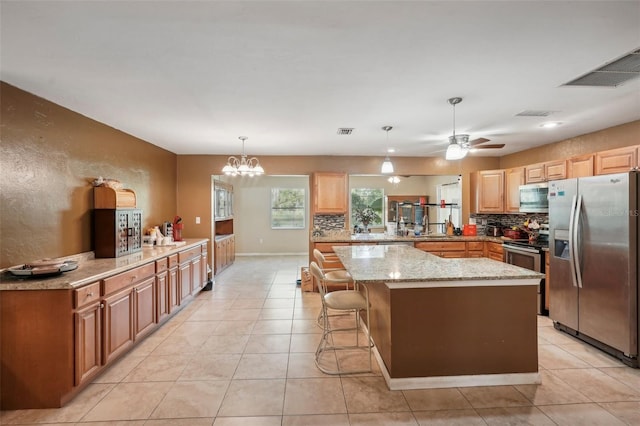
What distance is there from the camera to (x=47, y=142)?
8.96 feet

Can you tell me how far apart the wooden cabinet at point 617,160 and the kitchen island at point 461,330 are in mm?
1968

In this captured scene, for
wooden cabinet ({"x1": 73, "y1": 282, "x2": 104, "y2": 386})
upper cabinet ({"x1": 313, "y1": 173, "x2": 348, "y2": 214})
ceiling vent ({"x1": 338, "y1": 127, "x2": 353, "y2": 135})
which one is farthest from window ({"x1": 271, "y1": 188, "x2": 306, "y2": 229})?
wooden cabinet ({"x1": 73, "y1": 282, "x2": 104, "y2": 386})

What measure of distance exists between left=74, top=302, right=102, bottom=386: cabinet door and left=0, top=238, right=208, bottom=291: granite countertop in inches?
8.9

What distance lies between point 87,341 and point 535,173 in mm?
5481

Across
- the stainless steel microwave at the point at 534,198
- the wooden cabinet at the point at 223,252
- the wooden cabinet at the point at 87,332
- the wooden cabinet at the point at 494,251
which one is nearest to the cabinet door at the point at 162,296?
the wooden cabinet at the point at 87,332

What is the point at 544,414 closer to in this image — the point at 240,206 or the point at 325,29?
the point at 325,29

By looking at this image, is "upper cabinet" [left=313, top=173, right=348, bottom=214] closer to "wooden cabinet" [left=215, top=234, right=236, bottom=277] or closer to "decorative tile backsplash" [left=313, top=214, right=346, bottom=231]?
"decorative tile backsplash" [left=313, top=214, right=346, bottom=231]

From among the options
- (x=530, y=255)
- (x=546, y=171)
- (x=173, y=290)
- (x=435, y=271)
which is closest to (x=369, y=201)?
(x=546, y=171)

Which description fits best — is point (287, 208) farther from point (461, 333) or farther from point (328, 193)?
point (461, 333)

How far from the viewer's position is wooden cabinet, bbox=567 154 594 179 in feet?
11.8

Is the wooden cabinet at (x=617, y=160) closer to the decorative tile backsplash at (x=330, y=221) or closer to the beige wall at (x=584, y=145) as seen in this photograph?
the beige wall at (x=584, y=145)

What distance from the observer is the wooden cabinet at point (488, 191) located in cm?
521

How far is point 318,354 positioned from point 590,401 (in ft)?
6.69

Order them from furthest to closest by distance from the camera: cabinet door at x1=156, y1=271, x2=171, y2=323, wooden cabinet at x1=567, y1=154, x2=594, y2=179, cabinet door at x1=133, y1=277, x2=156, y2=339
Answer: wooden cabinet at x1=567, y1=154, x2=594, y2=179, cabinet door at x1=156, y1=271, x2=171, y2=323, cabinet door at x1=133, y1=277, x2=156, y2=339
